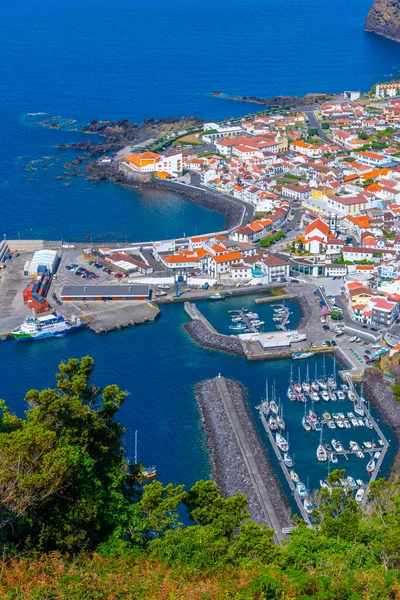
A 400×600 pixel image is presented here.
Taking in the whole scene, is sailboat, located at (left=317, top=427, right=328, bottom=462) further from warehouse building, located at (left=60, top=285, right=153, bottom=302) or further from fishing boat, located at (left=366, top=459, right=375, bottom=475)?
warehouse building, located at (left=60, top=285, right=153, bottom=302)

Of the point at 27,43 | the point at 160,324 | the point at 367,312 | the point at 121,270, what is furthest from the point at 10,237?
the point at 27,43

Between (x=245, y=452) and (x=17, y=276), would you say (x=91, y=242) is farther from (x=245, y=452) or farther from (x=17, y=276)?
(x=245, y=452)

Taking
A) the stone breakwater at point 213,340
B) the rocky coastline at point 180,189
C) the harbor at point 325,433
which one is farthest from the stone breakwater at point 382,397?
the rocky coastline at point 180,189

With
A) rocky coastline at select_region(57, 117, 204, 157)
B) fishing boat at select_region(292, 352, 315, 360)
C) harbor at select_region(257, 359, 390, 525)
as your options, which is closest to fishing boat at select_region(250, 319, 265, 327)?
fishing boat at select_region(292, 352, 315, 360)

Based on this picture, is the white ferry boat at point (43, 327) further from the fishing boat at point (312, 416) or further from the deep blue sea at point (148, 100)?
the fishing boat at point (312, 416)

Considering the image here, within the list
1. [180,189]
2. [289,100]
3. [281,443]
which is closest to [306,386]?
[281,443]
